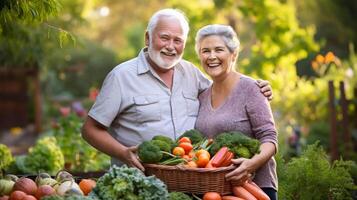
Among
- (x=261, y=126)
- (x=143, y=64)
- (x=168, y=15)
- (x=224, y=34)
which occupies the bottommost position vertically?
(x=261, y=126)

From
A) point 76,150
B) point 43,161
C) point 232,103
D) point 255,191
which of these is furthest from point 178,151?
point 76,150

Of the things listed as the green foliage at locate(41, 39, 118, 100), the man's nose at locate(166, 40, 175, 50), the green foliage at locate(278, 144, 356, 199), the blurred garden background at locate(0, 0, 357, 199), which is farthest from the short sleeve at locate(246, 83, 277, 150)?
the green foliage at locate(41, 39, 118, 100)

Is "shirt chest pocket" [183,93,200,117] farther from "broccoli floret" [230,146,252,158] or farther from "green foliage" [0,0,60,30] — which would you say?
"green foliage" [0,0,60,30]

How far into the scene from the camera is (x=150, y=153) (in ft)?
16.6

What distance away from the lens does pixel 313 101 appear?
15227mm

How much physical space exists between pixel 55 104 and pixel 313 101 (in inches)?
394

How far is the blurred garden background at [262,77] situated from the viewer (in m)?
6.86

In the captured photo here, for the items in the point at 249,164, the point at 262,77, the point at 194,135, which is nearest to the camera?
the point at 249,164

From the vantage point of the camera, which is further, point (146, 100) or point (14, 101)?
point (14, 101)

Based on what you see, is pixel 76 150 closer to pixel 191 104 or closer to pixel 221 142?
pixel 191 104

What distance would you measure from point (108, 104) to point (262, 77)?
341 inches

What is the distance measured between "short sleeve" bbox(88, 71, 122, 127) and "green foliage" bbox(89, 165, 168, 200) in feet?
2.81

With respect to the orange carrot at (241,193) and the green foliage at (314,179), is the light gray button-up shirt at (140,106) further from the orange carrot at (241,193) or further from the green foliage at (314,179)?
the green foliage at (314,179)

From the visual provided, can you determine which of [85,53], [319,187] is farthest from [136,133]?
[85,53]
